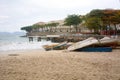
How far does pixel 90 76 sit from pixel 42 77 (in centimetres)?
202

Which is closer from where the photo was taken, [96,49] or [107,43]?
[96,49]

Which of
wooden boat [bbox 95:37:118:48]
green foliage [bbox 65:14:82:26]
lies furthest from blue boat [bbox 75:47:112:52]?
green foliage [bbox 65:14:82:26]

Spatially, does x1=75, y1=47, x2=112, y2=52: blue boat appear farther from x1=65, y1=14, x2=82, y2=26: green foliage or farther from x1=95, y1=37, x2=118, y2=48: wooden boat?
x1=65, y1=14, x2=82, y2=26: green foliage

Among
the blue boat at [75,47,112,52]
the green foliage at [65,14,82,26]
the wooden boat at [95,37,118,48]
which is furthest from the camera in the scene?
the green foliage at [65,14,82,26]

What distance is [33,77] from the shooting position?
28.3ft

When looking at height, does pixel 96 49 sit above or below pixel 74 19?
below

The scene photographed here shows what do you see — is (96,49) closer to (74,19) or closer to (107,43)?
(107,43)

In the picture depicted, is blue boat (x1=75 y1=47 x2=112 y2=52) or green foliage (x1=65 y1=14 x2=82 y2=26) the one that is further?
green foliage (x1=65 y1=14 x2=82 y2=26)

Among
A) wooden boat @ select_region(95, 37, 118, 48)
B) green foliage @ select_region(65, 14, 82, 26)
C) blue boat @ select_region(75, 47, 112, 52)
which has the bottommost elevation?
blue boat @ select_region(75, 47, 112, 52)

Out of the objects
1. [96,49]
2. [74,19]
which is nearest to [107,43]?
[96,49]

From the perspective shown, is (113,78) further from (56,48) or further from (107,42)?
(56,48)

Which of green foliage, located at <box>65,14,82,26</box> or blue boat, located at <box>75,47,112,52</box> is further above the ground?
green foliage, located at <box>65,14,82,26</box>

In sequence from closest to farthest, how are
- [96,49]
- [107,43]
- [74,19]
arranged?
[96,49], [107,43], [74,19]

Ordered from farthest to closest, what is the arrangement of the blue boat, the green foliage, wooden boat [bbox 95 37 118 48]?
the green foliage
wooden boat [bbox 95 37 118 48]
the blue boat
